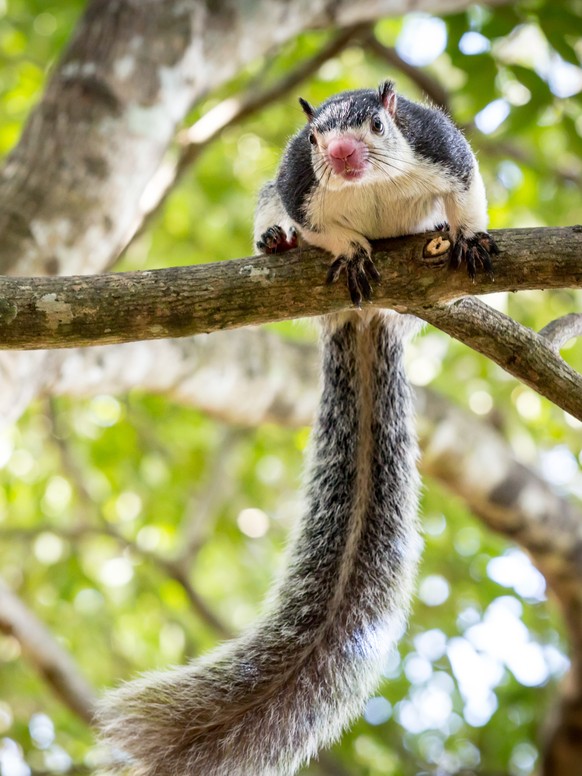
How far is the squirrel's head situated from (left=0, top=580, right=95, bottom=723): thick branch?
5.07 feet

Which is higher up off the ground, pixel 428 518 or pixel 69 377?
pixel 69 377

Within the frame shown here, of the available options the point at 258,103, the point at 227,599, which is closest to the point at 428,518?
the point at 227,599

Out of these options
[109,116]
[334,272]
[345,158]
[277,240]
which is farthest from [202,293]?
[109,116]

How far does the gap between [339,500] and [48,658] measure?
42.5 inches

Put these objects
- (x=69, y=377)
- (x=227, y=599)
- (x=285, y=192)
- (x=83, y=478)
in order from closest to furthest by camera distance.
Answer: (x=285, y=192)
(x=69, y=377)
(x=83, y=478)
(x=227, y=599)

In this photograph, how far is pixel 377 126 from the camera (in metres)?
1.94

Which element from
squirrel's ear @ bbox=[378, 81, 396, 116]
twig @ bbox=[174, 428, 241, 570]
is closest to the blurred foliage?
twig @ bbox=[174, 428, 241, 570]

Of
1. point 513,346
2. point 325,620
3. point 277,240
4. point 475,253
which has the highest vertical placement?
point 475,253

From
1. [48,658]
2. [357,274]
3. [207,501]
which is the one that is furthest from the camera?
[207,501]

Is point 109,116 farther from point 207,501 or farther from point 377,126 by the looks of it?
point 207,501

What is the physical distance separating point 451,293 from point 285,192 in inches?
22.3

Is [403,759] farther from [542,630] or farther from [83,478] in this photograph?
[83,478]

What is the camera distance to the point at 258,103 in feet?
10.9

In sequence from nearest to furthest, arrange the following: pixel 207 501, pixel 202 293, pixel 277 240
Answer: pixel 202 293 < pixel 277 240 < pixel 207 501
